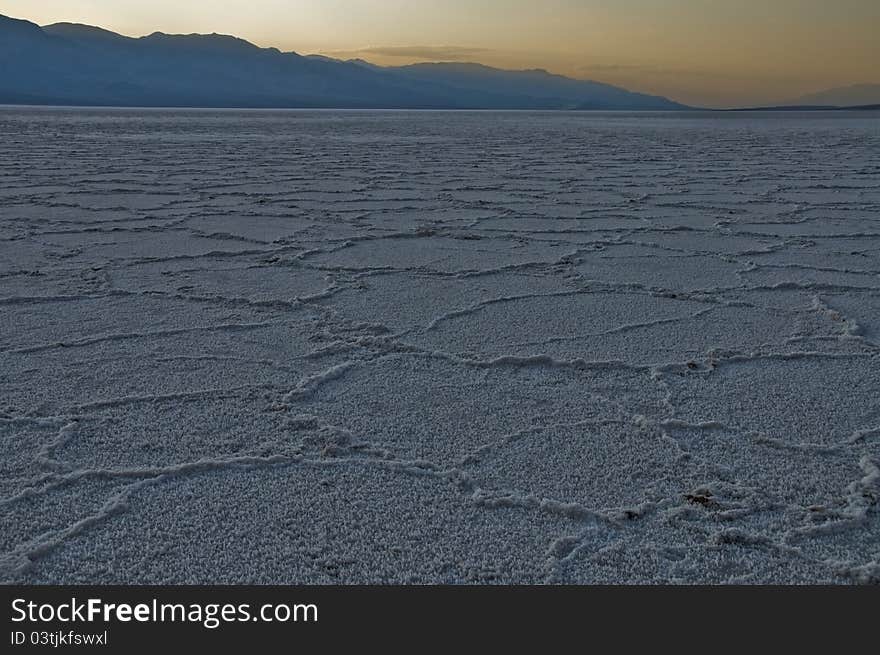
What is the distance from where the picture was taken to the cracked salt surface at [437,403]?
49.9 inches

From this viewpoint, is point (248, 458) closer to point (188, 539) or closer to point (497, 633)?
point (188, 539)

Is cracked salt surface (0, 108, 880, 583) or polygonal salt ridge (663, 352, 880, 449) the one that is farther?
polygonal salt ridge (663, 352, 880, 449)

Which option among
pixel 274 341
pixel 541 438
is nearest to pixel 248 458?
pixel 541 438

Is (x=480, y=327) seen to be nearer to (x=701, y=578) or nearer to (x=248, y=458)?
(x=248, y=458)

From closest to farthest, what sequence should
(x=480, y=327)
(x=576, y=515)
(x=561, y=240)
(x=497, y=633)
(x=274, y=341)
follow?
1. (x=497, y=633)
2. (x=576, y=515)
3. (x=274, y=341)
4. (x=480, y=327)
5. (x=561, y=240)

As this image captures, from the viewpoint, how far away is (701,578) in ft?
3.91

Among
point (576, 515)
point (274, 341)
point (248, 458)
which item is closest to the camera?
point (576, 515)

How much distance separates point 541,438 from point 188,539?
699 mm

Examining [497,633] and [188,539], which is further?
[188,539]

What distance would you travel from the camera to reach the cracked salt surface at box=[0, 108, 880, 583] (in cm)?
127

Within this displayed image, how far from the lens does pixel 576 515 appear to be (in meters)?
1.36

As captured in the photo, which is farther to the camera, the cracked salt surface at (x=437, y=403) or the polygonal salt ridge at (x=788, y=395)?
the polygonal salt ridge at (x=788, y=395)

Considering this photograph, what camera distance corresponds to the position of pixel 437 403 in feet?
6.01

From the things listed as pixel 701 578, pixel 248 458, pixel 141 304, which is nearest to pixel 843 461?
pixel 701 578
